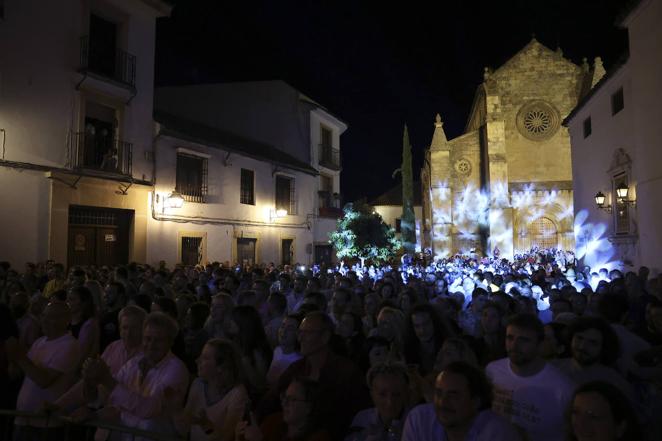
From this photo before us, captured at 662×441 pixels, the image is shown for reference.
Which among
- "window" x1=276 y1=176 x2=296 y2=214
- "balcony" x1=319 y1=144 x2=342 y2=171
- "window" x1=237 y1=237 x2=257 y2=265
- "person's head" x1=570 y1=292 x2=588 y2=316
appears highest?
"balcony" x1=319 y1=144 x2=342 y2=171

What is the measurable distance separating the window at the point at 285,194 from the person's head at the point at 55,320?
18.6 meters

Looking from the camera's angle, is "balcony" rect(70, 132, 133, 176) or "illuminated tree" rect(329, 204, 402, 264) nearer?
"balcony" rect(70, 132, 133, 176)

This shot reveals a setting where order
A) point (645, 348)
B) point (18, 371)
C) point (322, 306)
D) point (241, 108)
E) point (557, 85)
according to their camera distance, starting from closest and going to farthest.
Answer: point (645, 348) < point (18, 371) < point (322, 306) < point (241, 108) < point (557, 85)

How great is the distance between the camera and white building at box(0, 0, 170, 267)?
13.0 meters

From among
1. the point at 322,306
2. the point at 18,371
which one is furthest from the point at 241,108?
the point at 18,371

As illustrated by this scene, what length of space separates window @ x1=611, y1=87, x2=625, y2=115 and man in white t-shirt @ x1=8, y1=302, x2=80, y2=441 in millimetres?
15015

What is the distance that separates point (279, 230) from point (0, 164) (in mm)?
12167

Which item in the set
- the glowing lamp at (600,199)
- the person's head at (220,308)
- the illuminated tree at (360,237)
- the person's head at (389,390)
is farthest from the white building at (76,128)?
the glowing lamp at (600,199)

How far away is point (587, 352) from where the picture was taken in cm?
353

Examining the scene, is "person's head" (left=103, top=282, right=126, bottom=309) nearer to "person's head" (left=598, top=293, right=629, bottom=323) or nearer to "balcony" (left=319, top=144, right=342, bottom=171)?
"person's head" (left=598, top=293, right=629, bottom=323)

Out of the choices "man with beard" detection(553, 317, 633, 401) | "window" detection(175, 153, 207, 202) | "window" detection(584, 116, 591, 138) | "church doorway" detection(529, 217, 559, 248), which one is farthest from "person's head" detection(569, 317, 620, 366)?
"church doorway" detection(529, 217, 559, 248)

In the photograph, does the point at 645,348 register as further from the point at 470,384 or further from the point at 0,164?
the point at 0,164

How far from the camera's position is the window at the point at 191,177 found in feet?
58.8

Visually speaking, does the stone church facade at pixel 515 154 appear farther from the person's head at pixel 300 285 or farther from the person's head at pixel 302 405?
the person's head at pixel 302 405
